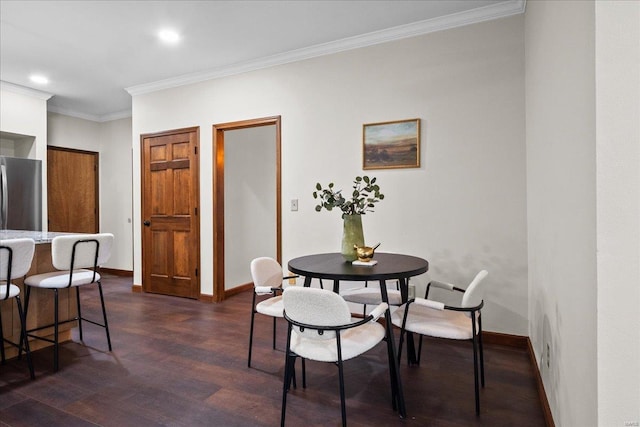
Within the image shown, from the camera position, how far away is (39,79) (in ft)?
15.0

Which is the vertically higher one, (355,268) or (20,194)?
(20,194)

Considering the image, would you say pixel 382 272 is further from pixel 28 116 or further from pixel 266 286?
pixel 28 116

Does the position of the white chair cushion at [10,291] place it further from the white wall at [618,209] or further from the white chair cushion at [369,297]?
the white wall at [618,209]

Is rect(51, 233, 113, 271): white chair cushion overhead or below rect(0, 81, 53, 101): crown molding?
below

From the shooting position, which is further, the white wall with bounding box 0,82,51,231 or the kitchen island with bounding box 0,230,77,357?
the white wall with bounding box 0,82,51,231

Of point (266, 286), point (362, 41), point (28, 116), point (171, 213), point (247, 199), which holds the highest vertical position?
point (362, 41)

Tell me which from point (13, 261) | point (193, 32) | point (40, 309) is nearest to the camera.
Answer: point (13, 261)

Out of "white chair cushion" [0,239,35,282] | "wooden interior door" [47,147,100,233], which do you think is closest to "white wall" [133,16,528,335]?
"white chair cushion" [0,239,35,282]

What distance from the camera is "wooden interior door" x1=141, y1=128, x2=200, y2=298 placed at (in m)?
4.50

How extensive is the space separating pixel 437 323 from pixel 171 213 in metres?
3.71

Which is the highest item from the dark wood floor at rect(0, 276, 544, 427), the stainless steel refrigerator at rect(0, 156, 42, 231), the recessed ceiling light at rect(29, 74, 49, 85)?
the recessed ceiling light at rect(29, 74, 49, 85)

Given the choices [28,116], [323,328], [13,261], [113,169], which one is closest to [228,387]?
[323,328]

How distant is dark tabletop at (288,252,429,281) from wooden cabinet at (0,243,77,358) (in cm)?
209

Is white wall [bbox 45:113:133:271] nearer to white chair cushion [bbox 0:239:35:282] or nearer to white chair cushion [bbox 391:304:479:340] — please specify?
white chair cushion [bbox 0:239:35:282]
